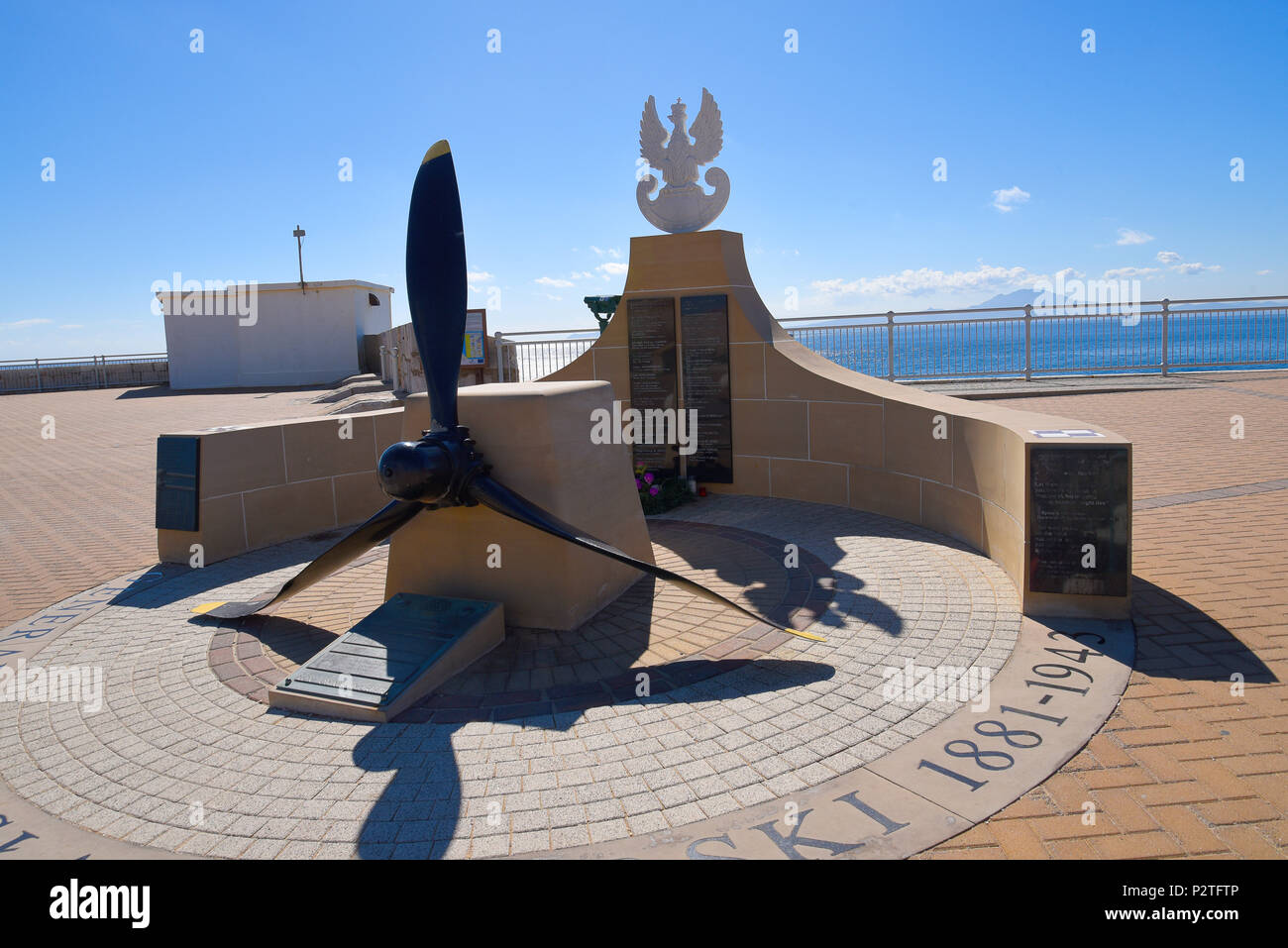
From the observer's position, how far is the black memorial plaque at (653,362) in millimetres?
10297

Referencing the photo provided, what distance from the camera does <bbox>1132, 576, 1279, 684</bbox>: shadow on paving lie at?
4.58 metres

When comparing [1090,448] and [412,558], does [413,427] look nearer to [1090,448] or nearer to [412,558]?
[412,558]

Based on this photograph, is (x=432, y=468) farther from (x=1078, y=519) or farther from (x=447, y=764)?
(x=1078, y=519)

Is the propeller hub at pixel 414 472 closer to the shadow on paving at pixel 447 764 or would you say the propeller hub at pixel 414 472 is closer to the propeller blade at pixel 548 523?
the propeller blade at pixel 548 523

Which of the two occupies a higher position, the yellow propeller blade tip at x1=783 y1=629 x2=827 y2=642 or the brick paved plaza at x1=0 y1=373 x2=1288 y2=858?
the yellow propeller blade tip at x1=783 y1=629 x2=827 y2=642

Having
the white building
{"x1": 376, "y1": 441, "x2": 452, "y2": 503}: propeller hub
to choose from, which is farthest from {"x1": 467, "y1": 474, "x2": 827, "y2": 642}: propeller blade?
the white building

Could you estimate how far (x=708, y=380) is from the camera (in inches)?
403

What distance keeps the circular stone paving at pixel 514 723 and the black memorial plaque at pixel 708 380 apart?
3.43 metres

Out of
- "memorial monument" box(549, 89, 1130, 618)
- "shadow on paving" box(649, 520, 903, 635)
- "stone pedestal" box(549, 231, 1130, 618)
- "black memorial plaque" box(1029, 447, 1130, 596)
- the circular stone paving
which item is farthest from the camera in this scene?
"memorial monument" box(549, 89, 1130, 618)

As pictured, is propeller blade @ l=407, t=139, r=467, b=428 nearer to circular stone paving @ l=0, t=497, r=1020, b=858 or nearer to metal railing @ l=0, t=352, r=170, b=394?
circular stone paving @ l=0, t=497, r=1020, b=858

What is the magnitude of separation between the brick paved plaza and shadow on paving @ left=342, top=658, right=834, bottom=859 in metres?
0.01

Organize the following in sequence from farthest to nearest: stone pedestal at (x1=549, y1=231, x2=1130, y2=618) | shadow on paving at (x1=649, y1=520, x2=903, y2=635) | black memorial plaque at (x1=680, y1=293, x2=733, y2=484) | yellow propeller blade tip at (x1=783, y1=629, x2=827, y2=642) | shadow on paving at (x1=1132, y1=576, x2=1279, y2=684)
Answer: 1. black memorial plaque at (x1=680, y1=293, x2=733, y2=484)
2. shadow on paving at (x1=649, y1=520, x2=903, y2=635)
3. stone pedestal at (x1=549, y1=231, x2=1130, y2=618)
4. yellow propeller blade tip at (x1=783, y1=629, x2=827, y2=642)
5. shadow on paving at (x1=1132, y1=576, x2=1279, y2=684)
